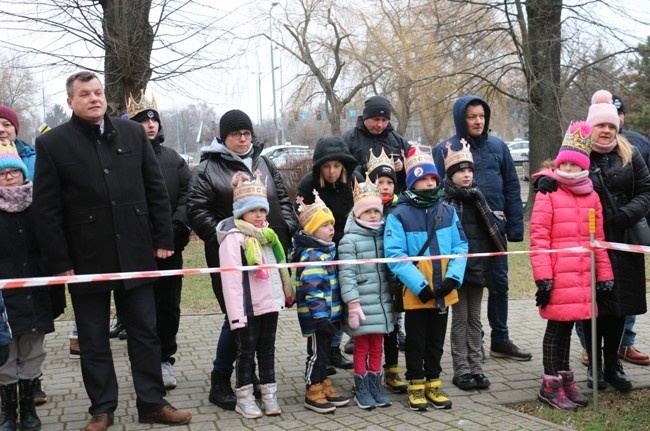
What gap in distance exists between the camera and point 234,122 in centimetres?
559

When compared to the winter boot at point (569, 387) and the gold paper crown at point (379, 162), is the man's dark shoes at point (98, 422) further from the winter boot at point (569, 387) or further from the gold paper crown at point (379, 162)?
the winter boot at point (569, 387)

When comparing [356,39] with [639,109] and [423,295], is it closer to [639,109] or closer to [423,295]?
[639,109]

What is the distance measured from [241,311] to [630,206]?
2995 mm

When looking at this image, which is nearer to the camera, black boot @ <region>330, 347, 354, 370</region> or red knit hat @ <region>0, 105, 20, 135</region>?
red knit hat @ <region>0, 105, 20, 135</region>

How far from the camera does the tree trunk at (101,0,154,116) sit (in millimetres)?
11406

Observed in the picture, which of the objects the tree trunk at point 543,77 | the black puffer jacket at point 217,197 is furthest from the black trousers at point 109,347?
the tree trunk at point 543,77

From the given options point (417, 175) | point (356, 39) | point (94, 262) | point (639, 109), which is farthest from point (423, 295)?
point (639, 109)

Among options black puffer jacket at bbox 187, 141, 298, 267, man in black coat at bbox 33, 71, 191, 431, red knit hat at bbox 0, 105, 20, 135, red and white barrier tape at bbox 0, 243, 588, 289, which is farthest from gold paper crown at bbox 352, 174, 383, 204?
red knit hat at bbox 0, 105, 20, 135

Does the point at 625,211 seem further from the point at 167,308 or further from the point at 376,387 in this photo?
the point at 167,308

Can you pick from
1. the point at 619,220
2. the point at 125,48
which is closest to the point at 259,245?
the point at 619,220

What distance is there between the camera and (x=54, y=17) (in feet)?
37.1

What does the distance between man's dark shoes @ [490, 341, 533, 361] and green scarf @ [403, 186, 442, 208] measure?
1.97 metres

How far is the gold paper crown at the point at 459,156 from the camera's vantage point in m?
5.69

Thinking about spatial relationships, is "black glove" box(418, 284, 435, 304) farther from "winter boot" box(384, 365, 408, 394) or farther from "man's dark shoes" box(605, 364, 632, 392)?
"man's dark shoes" box(605, 364, 632, 392)
